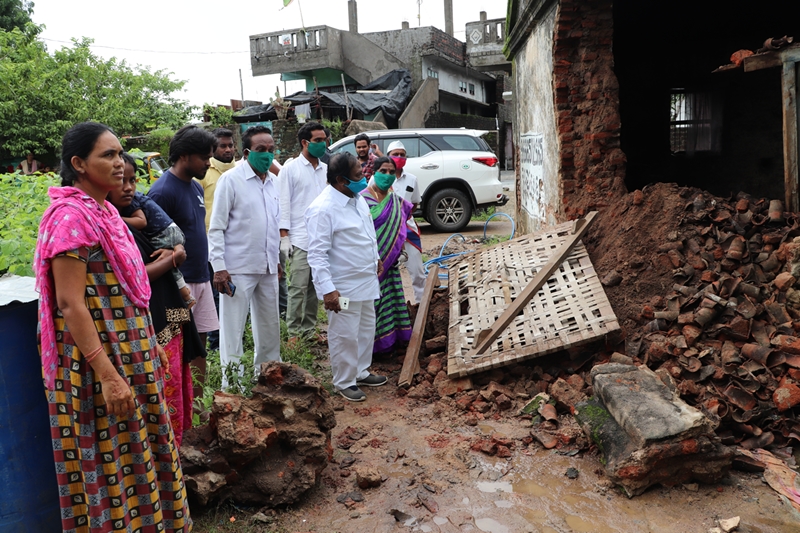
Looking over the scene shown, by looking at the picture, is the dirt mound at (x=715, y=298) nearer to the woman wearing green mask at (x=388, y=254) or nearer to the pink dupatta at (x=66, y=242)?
the woman wearing green mask at (x=388, y=254)

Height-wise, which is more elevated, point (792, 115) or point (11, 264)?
point (792, 115)

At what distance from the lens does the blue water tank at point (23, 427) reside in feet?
7.92

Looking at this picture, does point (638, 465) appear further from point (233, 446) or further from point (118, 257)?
point (118, 257)

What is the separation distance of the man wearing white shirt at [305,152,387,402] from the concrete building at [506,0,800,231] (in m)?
2.60

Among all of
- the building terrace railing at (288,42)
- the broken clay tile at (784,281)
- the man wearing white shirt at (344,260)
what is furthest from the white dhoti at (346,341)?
the building terrace railing at (288,42)

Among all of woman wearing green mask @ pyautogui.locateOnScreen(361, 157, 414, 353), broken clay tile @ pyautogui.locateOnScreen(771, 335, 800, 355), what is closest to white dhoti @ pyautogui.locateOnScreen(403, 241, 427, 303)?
woman wearing green mask @ pyautogui.locateOnScreen(361, 157, 414, 353)

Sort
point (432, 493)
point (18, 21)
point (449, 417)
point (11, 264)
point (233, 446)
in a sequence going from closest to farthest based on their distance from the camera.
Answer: point (233, 446) < point (432, 493) < point (11, 264) < point (449, 417) < point (18, 21)

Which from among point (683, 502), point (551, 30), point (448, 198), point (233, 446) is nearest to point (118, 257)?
point (233, 446)

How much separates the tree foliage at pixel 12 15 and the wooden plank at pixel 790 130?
22.7 m

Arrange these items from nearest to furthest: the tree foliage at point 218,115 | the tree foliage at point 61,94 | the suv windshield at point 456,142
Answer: the suv windshield at point 456,142, the tree foliage at point 61,94, the tree foliage at point 218,115

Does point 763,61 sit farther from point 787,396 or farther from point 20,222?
point 20,222

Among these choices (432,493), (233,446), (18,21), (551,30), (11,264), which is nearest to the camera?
(233,446)

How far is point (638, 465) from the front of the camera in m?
3.09

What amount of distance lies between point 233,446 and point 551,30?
5331mm
